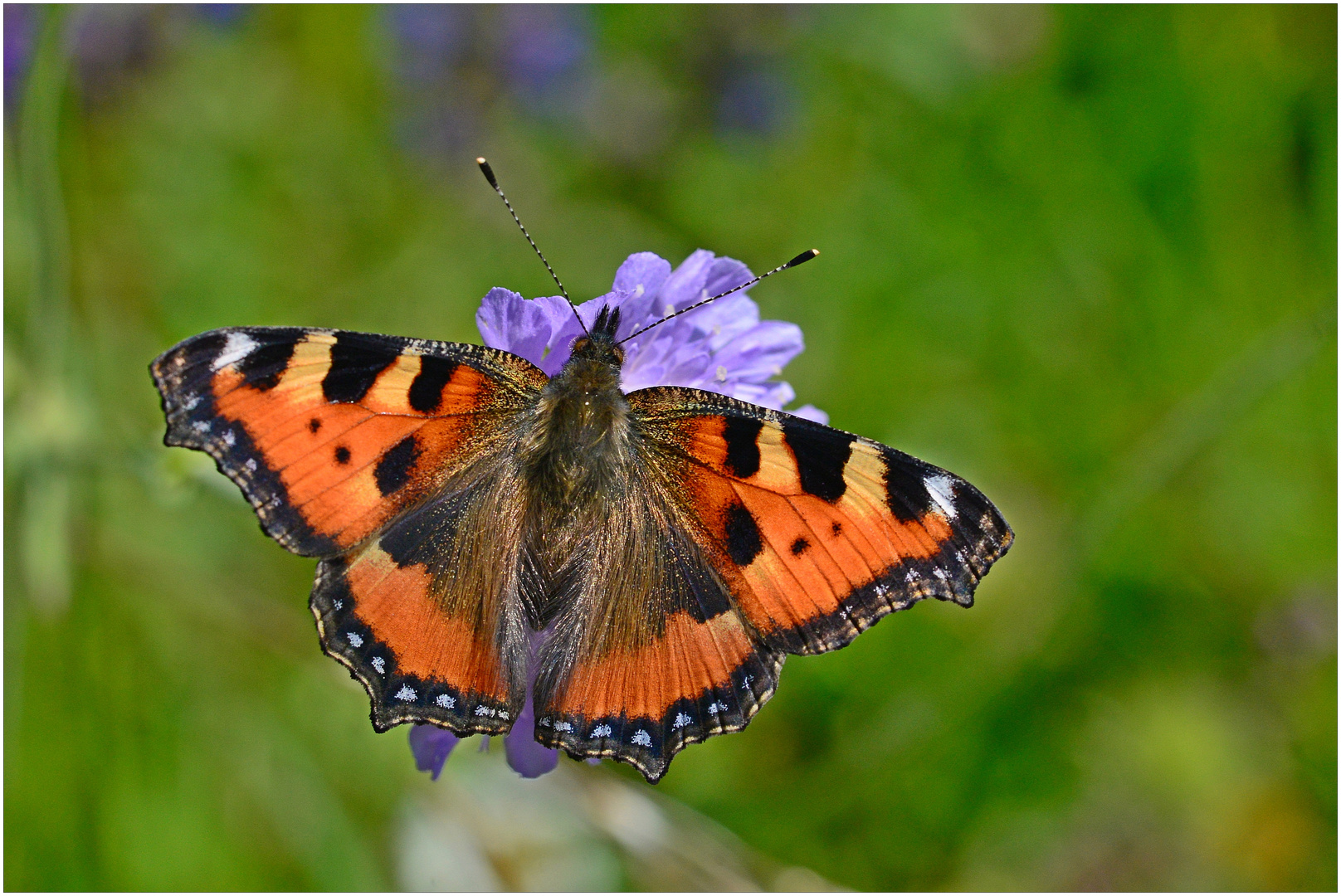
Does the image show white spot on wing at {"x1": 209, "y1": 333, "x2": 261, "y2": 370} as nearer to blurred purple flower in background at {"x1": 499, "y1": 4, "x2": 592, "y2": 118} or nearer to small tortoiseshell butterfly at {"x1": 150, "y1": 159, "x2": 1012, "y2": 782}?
small tortoiseshell butterfly at {"x1": 150, "y1": 159, "x2": 1012, "y2": 782}

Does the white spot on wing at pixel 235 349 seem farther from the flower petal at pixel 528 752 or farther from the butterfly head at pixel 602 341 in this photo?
the flower petal at pixel 528 752

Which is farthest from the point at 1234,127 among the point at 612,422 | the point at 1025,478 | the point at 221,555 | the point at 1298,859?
the point at 221,555

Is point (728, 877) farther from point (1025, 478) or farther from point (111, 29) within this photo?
point (111, 29)

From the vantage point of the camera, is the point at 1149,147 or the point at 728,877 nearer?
the point at 728,877

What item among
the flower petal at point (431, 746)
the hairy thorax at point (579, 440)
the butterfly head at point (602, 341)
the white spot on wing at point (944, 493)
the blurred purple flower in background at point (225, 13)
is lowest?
the white spot on wing at point (944, 493)

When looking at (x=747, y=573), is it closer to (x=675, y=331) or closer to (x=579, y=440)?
(x=579, y=440)

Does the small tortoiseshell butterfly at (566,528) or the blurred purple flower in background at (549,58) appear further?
the blurred purple flower in background at (549,58)

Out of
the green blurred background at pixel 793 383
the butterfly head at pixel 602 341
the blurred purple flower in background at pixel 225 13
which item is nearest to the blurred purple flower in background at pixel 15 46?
the green blurred background at pixel 793 383
